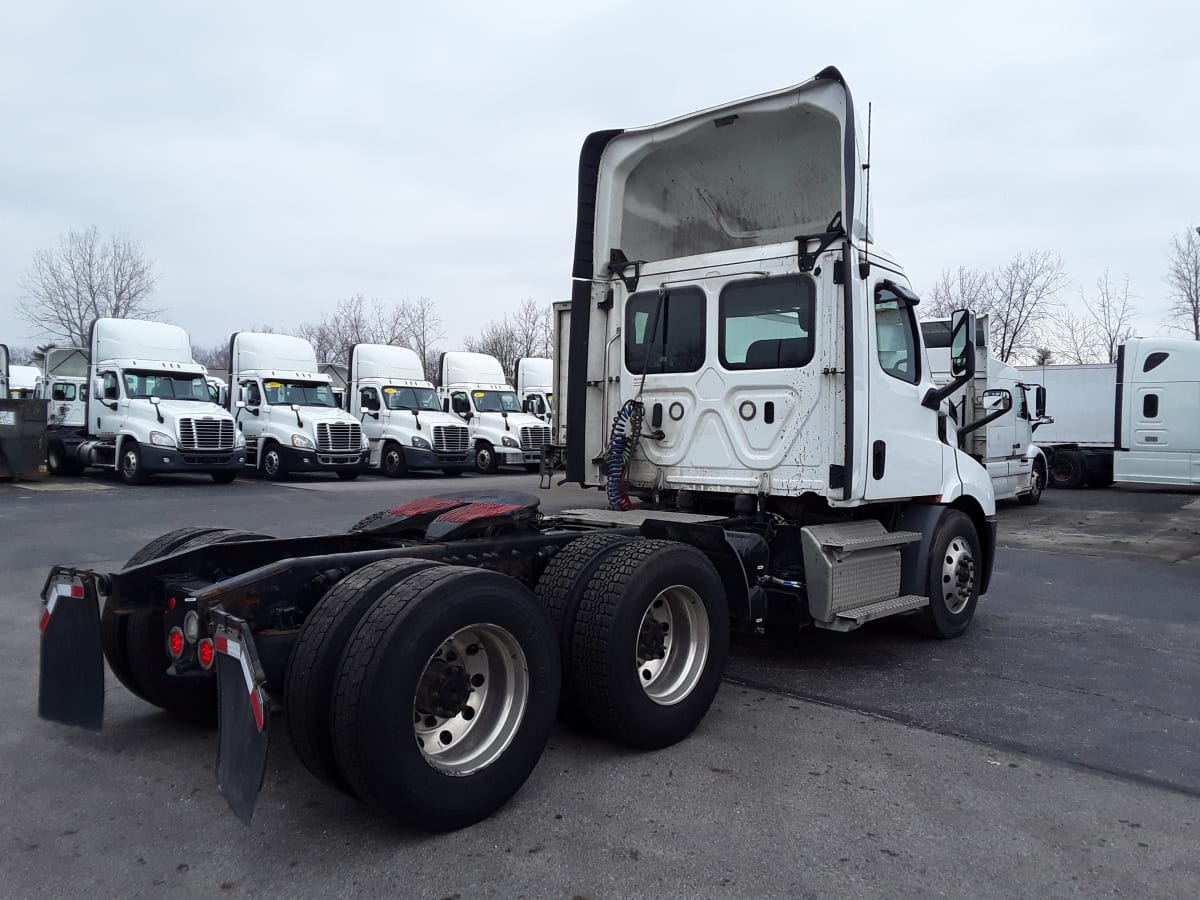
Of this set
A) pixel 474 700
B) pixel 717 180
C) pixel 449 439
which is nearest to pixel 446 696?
pixel 474 700

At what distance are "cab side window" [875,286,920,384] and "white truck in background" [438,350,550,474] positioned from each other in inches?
723

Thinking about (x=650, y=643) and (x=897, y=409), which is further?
(x=897, y=409)

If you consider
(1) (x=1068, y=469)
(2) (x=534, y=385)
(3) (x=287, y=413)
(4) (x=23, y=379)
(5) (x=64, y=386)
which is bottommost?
(1) (x=1068, y=469)

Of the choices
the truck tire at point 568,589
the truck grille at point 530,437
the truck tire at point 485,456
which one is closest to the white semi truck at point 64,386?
the truck tire at point 485,456

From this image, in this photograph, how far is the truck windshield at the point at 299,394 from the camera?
22.1m

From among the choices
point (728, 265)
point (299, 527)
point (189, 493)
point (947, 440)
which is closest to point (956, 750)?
point (947, 440)

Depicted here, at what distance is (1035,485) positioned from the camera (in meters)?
18.1

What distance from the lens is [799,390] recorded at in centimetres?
573

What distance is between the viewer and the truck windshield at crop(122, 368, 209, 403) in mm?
19672

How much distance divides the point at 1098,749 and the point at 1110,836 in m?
1.09

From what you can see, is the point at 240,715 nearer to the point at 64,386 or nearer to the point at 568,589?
the point at 568,589

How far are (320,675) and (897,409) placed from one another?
4.31m

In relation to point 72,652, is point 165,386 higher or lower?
higher

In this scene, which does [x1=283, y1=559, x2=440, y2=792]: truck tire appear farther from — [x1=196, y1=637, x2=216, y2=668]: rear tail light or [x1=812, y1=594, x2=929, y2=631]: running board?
[x1=812, y1=594, x2=929, y2=631]: running board
